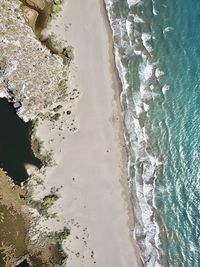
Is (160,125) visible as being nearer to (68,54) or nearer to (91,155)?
(91,155)

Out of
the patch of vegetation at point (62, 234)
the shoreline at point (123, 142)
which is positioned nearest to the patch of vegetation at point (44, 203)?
the patch of vegetation at point (62, 234)

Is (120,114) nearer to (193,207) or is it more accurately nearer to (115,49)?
(115,49)

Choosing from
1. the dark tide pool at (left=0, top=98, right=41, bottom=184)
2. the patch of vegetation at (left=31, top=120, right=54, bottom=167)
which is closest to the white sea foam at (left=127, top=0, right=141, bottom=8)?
the patch of vegetation at (left=31, top=120, right=54, bottom=167)

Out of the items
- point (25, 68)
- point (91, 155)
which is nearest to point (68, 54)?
point (25, 68)

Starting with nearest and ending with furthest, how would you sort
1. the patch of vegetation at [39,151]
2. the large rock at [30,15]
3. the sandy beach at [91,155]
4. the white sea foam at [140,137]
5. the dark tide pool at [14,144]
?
the dark tide pool at [14,144] < the patch of vegetation at [39,151] < the sandy beach at [91,155] < the large rock at [30,15] < the white sea foam at [140,137]

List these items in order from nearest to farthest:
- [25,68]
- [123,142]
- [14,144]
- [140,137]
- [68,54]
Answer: [14,144] → [25,68] → [68,54] → [123,142] → [140,137]

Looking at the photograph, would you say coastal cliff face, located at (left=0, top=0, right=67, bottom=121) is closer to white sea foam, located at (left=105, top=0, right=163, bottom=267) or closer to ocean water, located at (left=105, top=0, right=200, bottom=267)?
white sea foam, located at (left=105, top=0, right=163, bottom=267)

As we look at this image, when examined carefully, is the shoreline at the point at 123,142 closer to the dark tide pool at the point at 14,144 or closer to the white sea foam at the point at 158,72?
the white sea foam at the point at 158,72
